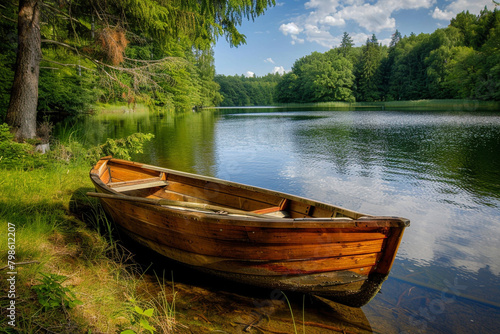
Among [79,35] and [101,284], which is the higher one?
[79,35]

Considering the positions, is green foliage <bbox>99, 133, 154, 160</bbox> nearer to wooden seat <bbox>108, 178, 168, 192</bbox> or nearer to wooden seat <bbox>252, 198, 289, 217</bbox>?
wooden seat <bbox>108, 178, 168, 192</bbox>

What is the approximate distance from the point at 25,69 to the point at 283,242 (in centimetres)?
660

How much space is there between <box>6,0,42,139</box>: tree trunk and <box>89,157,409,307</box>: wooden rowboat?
12.7ft

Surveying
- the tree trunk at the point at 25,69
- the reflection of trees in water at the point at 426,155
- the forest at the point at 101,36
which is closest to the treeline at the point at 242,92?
the reflection of trees in water at the point at 426,155

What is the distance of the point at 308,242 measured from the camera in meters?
2.53

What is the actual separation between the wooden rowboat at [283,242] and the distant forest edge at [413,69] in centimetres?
5091

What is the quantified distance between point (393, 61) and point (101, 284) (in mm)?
91572

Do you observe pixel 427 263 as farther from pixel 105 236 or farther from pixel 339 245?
pixel 105 236

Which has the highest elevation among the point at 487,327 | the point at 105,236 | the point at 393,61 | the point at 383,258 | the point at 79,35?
the point at 393,61

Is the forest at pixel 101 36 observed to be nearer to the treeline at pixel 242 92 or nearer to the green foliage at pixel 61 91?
the green foliage at pixel 61 91

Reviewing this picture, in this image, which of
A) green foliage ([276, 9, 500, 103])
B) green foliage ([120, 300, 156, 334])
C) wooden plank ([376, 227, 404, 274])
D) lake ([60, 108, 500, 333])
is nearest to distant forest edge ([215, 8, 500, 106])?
green foliage ([276, 9, 500, 103])

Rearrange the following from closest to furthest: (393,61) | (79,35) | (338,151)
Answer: (79,35) < (338,151) < (393,61)

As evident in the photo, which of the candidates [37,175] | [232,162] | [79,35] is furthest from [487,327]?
[79,35]

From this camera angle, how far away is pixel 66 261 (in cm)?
301
